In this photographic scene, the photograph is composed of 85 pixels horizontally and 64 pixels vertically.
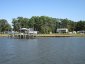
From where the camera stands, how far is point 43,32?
188500mm

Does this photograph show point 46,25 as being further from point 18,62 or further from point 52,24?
point 18,62

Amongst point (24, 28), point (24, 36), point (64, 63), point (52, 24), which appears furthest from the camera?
point (52, 24)

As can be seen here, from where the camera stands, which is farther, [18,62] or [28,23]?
[28,23]

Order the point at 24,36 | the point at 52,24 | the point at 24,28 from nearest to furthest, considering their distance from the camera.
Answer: the point at 24,36 → the point at 24,28 → the point at 52,24

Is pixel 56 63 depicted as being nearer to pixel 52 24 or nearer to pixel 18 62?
pixel 18 62

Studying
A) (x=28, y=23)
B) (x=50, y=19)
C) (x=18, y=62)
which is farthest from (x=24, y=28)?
(x=18, y=62)

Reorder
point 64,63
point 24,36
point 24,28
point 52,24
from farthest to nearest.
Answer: point 52,24
point 24,28
point 24,36
point 64,63

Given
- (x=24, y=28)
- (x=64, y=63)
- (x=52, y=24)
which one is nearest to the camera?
(x=64, y=63)

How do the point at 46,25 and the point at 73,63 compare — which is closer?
the point at 73,63

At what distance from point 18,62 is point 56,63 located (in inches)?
270

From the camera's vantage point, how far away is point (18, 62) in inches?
1576

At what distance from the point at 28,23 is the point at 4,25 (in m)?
21.4

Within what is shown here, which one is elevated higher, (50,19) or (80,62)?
(50,19)

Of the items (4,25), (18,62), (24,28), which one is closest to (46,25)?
(24,28)
